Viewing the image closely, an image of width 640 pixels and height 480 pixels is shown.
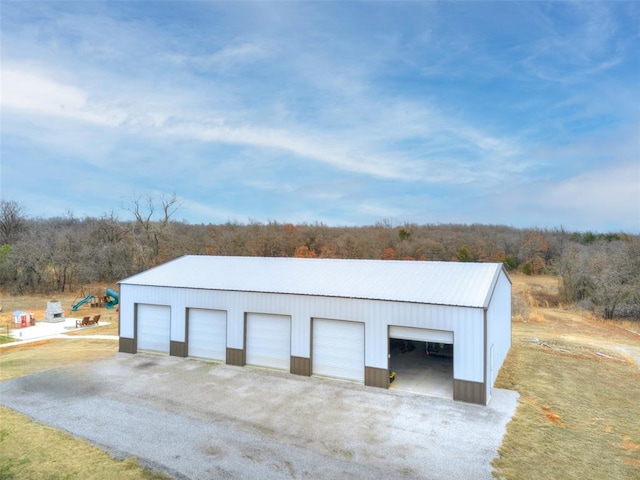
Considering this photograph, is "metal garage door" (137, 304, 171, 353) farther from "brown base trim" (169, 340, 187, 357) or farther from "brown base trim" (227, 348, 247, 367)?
"brown base trim" (227, 348, 247, 367)

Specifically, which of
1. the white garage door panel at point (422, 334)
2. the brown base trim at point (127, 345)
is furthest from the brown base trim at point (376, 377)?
the brown base trim at point (127, 345)

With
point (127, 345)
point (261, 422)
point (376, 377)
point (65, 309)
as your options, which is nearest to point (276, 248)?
point (65, 309)

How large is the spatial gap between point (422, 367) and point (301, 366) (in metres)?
4.88

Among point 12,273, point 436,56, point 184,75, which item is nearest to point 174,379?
point 184,75

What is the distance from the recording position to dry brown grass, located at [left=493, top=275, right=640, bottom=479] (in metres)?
8.26

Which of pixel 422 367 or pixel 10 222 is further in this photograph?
pixel 10 222

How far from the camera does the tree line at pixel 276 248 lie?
3117 centimetres

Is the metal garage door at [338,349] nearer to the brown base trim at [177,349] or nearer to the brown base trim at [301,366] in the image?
the brown base trim at [301,366]

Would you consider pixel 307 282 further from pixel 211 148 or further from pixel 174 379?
pixel 211 148

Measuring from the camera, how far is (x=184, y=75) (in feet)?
73.6

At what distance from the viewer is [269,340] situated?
1487cm

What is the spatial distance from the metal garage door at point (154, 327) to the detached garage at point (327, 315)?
0.04 meters

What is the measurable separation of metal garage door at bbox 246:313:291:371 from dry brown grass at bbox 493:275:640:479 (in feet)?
24.9

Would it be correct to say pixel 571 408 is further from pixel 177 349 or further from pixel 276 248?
pixel 276 248
